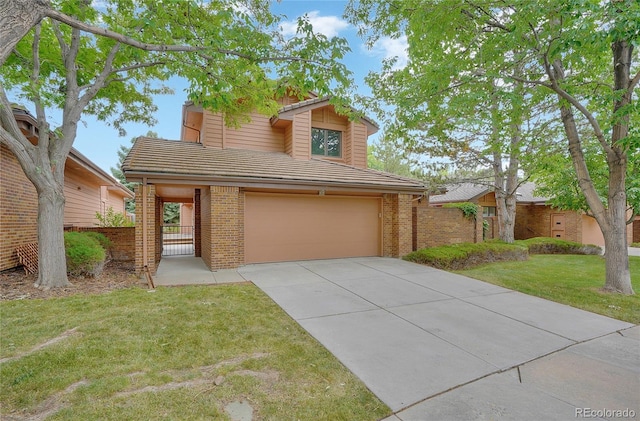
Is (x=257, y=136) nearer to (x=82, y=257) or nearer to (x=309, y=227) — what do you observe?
(x=309, y=227)

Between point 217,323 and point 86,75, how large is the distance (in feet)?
26.1

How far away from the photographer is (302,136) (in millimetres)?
11180

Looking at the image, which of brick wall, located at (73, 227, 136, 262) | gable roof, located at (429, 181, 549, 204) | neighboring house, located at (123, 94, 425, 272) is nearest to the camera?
neighboring house, located at (123, 94, 425, 272)

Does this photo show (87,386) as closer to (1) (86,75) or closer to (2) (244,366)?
(2) (244,366)

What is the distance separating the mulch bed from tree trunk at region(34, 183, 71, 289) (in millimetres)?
199

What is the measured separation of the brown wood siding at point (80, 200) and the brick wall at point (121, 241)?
90.6 inches

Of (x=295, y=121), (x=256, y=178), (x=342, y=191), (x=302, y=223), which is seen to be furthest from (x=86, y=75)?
(x=342, y=191)

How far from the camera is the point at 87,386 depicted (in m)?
2.76

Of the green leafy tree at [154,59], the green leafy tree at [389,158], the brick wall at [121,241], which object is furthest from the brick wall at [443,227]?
the green leafy tree at [389,158]

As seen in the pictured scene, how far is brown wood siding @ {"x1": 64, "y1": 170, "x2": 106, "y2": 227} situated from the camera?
11.2m

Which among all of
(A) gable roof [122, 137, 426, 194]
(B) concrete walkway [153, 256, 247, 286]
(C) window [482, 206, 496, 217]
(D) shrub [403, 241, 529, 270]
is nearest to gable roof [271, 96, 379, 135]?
(A) gable roof [122, 137, 426, 194]

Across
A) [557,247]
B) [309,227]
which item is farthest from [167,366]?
[557,247]

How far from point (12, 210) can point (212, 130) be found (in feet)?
18.6

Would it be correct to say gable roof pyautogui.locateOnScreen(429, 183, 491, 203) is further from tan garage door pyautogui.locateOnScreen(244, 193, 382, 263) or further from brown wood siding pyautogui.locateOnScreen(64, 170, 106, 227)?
brown wood siding pyautogui.locateOnScreen(64, 170, 106, 227)
